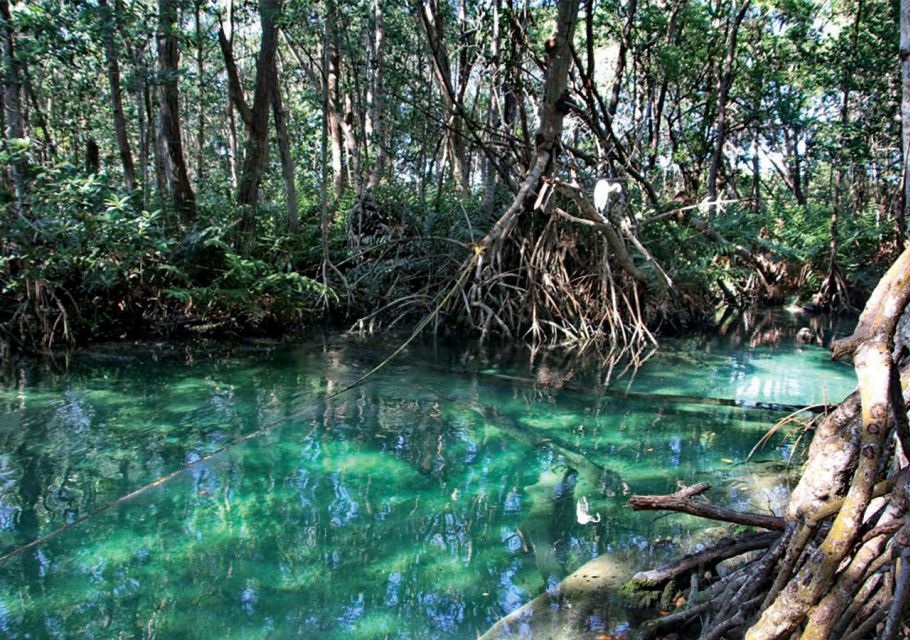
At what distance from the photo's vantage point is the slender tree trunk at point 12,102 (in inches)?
231

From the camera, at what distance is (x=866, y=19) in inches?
458

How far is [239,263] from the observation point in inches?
280

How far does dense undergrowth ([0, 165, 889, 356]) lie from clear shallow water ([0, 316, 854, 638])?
2.91ft

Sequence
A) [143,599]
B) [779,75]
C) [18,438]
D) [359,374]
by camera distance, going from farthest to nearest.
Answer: [779,75], [359,374], [18,438], [143,599]

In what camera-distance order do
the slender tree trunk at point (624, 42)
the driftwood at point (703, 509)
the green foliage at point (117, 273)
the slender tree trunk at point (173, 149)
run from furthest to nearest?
the slender tree trunk at point (624, 42), the slender tree trunk at point (173, 149), the green foliage at point (117, 273), the driftwood at point (703, 509)

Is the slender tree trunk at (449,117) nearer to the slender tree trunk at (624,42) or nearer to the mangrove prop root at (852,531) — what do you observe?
the slender tree trunk at (624,42)

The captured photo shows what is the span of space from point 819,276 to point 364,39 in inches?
393

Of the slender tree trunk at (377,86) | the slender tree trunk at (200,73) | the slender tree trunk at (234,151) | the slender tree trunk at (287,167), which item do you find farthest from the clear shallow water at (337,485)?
the slender tree trunk at (234,151)

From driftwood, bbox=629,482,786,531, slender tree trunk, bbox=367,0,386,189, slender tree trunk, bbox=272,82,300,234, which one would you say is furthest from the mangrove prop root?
slender tree trunk, bbox=367,0,386,189

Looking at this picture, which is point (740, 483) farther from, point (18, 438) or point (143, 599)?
point (18, 438)

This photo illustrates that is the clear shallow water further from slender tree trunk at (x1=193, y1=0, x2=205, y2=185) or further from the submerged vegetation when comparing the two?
slender tree trunk at (x1=193, y1=0, x2=205, y2=185)

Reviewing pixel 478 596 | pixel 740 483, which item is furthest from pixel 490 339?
pixel 478 596

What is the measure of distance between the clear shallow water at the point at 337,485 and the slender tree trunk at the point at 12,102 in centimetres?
166

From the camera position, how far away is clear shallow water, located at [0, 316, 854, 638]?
2.61m
